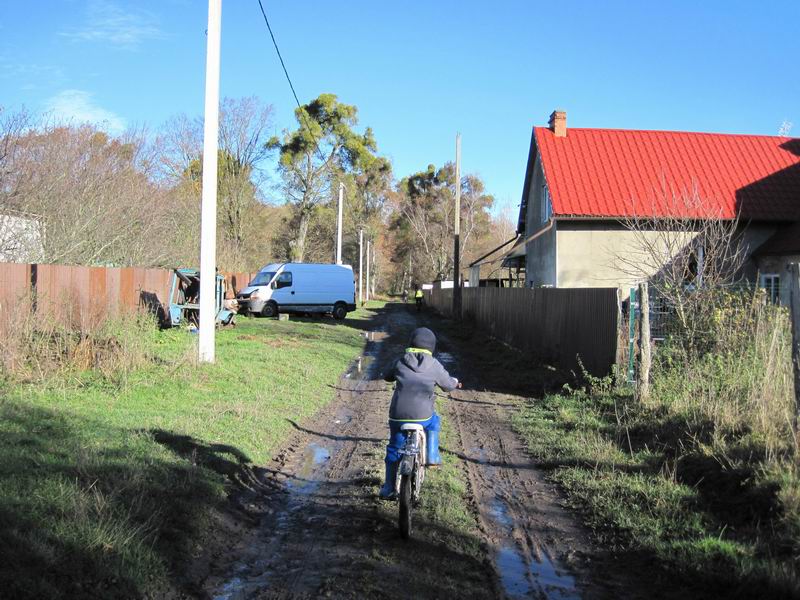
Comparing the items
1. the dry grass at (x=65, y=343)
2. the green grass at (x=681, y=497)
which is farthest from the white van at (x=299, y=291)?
the green grass at (x=681, y=497)

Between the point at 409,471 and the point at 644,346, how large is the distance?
577 cm

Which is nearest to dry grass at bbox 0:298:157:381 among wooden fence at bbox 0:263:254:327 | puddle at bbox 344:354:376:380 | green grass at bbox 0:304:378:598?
wooden fence at bbox 0:263:254:327

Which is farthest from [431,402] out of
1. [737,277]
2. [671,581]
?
[737,277]

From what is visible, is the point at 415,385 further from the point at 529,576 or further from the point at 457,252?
the point at 457,252

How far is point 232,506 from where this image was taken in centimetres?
537

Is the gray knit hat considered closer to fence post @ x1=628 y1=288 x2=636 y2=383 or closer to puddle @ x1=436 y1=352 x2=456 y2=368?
fence post @ x1=628 y1=288 x2=636 y2=383

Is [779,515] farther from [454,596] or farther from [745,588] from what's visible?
[454,596]

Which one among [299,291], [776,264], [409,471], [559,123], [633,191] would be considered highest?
[559,123]

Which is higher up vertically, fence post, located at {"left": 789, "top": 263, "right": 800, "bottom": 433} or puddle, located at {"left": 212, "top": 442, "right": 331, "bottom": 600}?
fence post, located at {"left": 789, "top": 263, "right": 800, "bottom": 433}

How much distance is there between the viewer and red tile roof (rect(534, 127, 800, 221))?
20.5 metres

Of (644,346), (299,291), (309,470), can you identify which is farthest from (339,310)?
(309,470)

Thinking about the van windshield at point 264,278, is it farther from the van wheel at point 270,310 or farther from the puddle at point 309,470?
the puddle at point 309,470

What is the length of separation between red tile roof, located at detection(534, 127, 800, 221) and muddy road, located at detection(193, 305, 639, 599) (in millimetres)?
14587

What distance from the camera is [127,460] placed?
5426 millimetres
